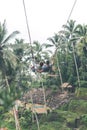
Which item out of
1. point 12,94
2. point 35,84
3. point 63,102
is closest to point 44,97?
point 63,102

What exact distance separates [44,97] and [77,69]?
25.0 feet

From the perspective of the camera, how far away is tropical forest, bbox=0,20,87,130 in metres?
40.9

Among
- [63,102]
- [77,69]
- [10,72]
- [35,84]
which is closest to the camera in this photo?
[10,72]

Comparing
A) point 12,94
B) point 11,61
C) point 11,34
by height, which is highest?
point 11,34

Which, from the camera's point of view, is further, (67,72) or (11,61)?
(67,72)

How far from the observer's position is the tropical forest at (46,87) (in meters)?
40.9

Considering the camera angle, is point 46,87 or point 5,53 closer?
point 5,53

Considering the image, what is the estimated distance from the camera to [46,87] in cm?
5800

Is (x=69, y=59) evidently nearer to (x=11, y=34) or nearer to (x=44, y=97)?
(x=44, y=97)

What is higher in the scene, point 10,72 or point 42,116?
point 10,72

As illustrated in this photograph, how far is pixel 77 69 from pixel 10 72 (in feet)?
47.5

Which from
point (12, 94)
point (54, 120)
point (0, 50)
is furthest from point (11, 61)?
point (54, 120)

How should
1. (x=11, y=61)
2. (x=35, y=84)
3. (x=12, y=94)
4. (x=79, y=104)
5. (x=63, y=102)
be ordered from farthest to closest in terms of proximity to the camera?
(x=35, y=84) < (x=63, y=102) < (x=79, y=104) < (x=11, y=61) < (x=12, y=94)

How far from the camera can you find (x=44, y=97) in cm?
5091
